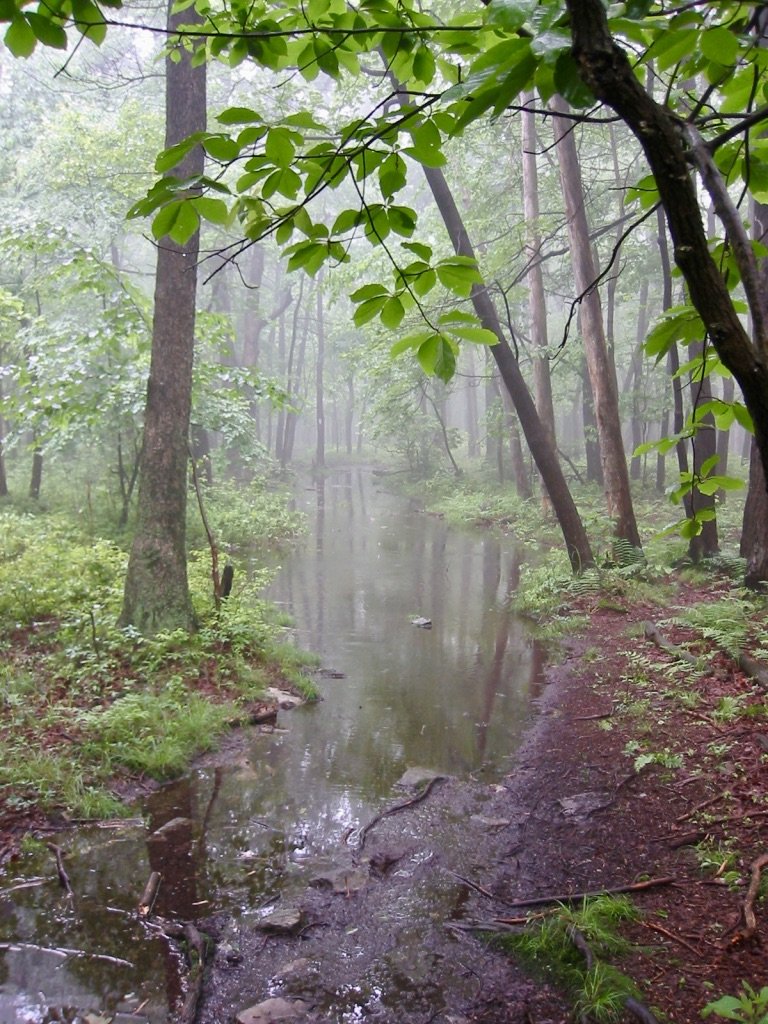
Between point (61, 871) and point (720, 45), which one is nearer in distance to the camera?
point (720, 45)

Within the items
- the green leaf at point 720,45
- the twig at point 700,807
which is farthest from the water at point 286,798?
the green leaf at point 720,45

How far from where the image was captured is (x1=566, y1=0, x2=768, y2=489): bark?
1.18 metres

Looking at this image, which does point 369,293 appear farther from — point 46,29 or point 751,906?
point 751,906

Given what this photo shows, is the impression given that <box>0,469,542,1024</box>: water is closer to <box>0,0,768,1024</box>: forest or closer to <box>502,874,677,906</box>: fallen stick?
<box>0,0,768,1024</box>: forest

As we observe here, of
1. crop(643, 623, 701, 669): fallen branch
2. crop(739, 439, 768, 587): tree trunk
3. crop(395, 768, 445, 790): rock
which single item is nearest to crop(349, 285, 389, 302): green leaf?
crop(395, 768, 445, 790): rock

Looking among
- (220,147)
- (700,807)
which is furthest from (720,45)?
(700,807)

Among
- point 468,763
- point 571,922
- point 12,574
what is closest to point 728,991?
point 571,922

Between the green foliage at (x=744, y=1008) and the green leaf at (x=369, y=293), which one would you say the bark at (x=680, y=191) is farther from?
the green foliage at (x=744, y=1008)

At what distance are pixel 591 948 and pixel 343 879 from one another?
5.33 feet

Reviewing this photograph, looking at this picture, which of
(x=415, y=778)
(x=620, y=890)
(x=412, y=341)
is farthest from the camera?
(x=415, y=778)

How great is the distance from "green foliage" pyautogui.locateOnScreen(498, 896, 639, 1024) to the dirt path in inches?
3.3

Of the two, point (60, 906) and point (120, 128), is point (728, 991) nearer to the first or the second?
A: point (60, 906)

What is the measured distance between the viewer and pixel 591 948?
3.20m

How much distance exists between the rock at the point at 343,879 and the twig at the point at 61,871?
1419 millimetres
